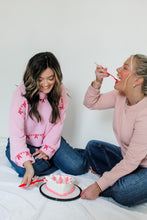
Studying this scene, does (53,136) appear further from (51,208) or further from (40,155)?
(51,208)

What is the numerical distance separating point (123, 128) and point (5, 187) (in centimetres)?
65

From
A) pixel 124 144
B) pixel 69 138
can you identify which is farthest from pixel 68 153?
pixel 69 138

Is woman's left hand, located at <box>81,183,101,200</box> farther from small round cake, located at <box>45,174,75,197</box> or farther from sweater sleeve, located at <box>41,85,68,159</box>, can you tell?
sweater sleeve, located at <box>41,85,68,159</box>

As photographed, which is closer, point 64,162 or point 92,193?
point 92,193

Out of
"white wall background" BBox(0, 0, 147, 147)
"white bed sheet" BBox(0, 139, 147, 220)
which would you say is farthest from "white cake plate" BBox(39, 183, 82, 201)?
"white wall background" BBox(0, 0, 147, 147)

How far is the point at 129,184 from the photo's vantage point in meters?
1.22

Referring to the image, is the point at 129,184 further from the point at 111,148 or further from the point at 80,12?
the point at 80,12

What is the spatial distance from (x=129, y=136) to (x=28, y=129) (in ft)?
1.88

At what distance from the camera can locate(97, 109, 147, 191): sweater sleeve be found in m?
1.20

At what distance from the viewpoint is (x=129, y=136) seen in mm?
1315

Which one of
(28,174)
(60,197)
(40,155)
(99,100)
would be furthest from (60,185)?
(99,100)

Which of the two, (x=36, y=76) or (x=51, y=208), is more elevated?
(x=36, y=76)

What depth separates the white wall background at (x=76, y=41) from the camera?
6.29ft

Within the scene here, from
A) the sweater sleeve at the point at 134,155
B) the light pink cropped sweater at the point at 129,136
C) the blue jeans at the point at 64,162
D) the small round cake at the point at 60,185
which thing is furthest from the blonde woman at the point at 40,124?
the sweater sleeve at the point at 134,155
